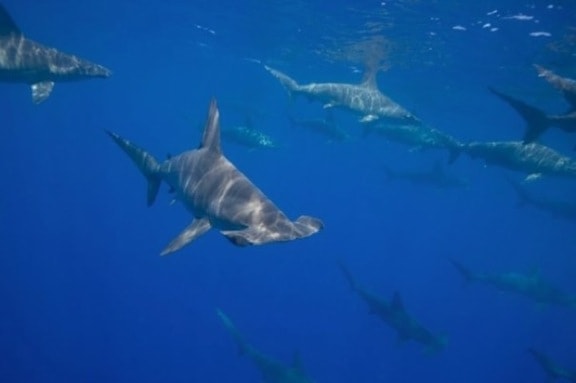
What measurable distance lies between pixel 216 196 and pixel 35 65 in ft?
25.5

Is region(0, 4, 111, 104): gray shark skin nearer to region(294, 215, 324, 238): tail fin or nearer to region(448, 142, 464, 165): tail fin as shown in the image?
region(294, 215, 324, 238): tail fin

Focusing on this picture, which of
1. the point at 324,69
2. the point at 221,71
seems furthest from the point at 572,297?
the point at 221,71

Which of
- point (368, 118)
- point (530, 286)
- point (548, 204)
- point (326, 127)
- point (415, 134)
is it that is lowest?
point (530, 286)

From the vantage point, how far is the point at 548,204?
30375 mm

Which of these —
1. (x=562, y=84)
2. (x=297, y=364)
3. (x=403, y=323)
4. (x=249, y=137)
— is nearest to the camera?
(x=562, y=84)

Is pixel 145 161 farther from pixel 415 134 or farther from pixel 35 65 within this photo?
pixel 415 134

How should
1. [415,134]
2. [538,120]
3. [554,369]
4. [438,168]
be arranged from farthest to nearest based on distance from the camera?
[438,168], [415,134], [554,369], [538,120]

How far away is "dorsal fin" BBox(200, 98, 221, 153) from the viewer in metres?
7.64

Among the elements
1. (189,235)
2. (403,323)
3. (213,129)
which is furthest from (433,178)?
(189,235)

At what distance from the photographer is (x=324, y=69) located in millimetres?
42531

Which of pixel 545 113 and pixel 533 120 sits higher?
pixel 545 113

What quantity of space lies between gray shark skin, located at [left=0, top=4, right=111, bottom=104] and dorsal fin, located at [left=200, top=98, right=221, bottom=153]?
6269 mm

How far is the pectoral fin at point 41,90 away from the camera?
12.0 metres

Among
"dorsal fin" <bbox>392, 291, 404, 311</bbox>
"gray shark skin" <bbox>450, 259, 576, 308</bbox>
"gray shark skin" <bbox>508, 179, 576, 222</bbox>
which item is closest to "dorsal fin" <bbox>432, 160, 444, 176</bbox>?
"gray shark skin" <bbox>508, 179, 576, 222</bbox>
